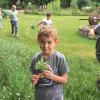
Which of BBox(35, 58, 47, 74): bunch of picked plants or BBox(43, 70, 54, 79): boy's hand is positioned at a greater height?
BBox(35, 58, 47, 74): bunch of picked plants

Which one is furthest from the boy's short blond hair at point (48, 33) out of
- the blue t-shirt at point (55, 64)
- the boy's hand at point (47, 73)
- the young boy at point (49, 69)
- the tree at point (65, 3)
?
the tree at point (65, 3)

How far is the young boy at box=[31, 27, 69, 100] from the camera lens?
4348 mm

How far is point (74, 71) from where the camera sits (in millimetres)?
10031

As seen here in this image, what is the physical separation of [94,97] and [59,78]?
10.8 ft

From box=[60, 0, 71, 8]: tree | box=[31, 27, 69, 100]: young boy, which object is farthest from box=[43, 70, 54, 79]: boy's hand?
box=[60, 0, 71, 8]: tree

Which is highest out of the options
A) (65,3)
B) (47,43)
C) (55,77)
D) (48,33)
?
(48,33)

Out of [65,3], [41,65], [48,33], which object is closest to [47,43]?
[48,33]

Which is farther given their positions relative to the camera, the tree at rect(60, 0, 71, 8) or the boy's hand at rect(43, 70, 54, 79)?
the tree at rect(60, 0, 71, 8)

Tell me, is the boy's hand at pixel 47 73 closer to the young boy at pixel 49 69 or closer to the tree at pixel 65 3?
the young boy at pixel 49 69

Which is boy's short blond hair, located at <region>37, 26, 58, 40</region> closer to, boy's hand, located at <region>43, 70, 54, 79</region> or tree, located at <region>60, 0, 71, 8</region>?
boy's hand, located at <region>43, 70, 54, 79</region>

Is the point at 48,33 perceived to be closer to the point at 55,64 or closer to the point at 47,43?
the point at 47,43

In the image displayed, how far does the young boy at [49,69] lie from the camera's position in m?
4.35

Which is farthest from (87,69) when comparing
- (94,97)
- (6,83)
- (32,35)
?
(32,35)

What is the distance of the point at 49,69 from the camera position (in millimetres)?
4355
